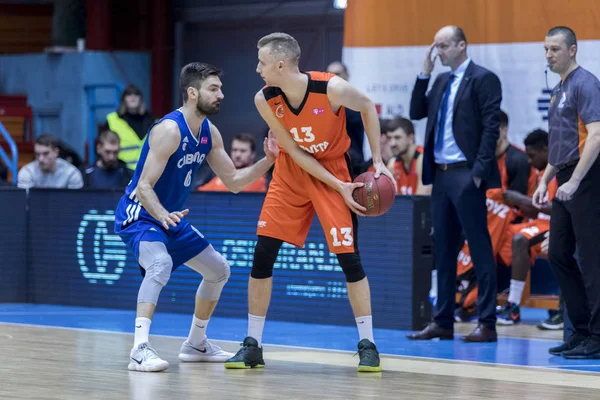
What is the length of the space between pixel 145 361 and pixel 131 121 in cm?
703

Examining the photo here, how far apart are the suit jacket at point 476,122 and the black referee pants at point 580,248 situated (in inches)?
27.9

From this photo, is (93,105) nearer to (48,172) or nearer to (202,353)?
(48,172)

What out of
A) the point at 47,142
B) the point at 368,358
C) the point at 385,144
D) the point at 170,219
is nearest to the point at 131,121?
the point at 47,142

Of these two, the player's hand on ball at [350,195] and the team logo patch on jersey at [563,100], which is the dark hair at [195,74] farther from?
the team logo patch on jersey at [563,100]

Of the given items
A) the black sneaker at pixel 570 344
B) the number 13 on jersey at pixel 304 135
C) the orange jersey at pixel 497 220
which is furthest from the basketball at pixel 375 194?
the orange jersey at pixel 497 220

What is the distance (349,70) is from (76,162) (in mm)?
6008

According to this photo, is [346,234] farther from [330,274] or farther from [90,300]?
[90,300]

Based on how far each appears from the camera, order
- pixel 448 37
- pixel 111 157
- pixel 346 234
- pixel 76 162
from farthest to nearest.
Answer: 1. pixel 76 162
2. pixel 111 157
3. pixel 448 37
4. pixel 346 234

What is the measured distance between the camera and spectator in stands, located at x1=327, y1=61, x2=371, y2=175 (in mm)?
10500

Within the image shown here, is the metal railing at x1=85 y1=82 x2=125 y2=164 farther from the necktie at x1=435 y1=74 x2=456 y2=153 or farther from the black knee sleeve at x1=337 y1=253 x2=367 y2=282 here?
the black knee sleeve at x1=337 y1=253 x2=367 y2=282

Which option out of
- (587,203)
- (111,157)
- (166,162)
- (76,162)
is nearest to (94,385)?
(166,162)

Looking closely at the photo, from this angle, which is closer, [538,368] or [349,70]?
[538,368]

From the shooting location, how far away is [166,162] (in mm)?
7309

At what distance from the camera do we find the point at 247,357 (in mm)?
7223
